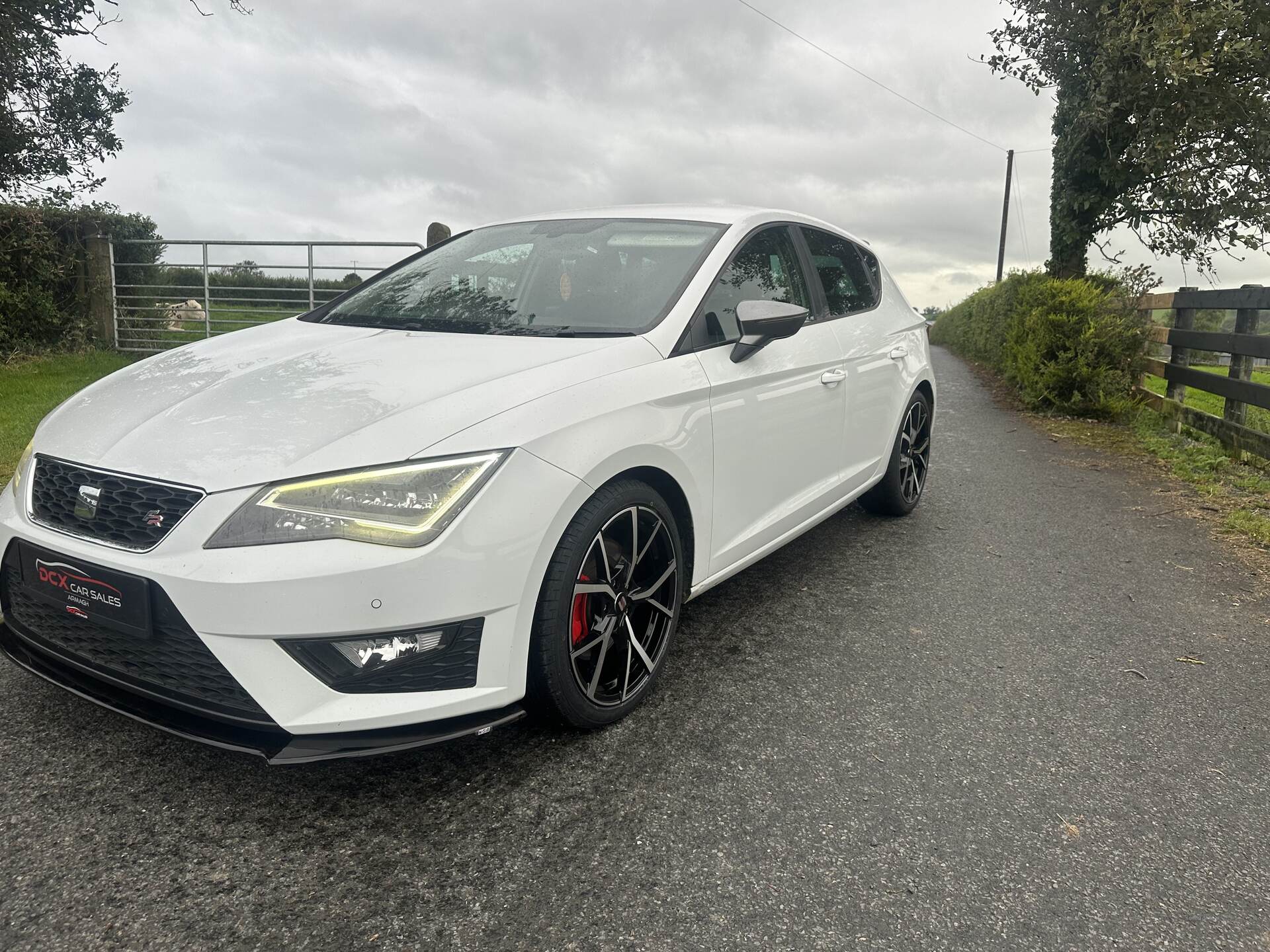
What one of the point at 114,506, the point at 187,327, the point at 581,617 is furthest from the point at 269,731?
the point at 187,327

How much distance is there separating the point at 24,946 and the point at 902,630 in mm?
3000

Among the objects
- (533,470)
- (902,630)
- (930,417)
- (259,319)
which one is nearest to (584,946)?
(533,470)

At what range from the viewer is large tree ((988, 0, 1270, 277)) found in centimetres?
1059

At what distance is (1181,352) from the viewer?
29.2 feet

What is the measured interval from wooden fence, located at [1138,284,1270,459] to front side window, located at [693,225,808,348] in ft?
16.1

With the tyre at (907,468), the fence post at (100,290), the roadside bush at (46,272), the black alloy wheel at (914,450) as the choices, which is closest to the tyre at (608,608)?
the tyre at (907,468)

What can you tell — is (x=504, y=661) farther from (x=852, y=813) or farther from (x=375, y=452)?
(x=852, y=813)

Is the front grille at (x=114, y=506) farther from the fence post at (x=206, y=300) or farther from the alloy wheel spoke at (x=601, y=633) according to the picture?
the fence post at (x=206, y=300)

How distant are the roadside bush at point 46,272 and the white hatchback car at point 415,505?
9601mm

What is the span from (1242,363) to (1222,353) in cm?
50

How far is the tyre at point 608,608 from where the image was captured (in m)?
2.34

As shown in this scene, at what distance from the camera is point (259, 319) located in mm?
13688

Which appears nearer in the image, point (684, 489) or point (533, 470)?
point (533, 470)

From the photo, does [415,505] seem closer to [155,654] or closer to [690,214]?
[155,654]
